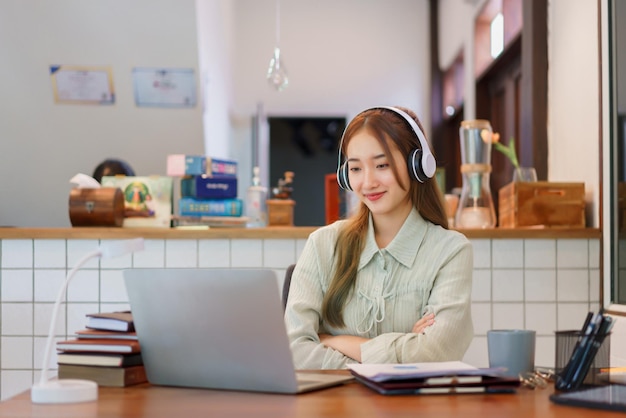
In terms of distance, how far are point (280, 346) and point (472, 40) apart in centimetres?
550

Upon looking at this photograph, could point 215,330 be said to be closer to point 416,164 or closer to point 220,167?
point 416,164

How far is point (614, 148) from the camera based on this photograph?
342 centimetres

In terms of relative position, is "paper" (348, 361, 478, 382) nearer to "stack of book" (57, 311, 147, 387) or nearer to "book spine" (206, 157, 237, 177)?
"stack of book" (57, 311, 147, 387)

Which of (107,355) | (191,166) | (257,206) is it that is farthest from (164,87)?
(107,355)

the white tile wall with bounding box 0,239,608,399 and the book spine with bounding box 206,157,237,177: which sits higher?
the book spine with bounding box 206,157,237,177

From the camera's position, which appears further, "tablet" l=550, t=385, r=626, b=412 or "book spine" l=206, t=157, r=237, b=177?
"book spine" l=206, t=157, r=237, b=177

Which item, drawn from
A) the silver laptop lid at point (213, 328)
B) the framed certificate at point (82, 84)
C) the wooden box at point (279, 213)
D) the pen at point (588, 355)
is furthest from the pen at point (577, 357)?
the framed certificate at point (82, 84)

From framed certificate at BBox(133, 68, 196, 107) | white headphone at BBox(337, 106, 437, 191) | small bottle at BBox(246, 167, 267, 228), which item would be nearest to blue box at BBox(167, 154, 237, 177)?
small bottle at BBox(246, 167, 267, 228)

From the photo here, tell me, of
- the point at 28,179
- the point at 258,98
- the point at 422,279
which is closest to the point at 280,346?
the point at 422,279

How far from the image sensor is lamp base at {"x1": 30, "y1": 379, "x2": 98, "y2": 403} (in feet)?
4.77

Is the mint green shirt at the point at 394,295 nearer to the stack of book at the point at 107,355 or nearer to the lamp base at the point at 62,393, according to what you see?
the stack of book at the point at 107,355

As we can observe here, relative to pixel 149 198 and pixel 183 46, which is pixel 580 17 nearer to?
pixel 149 198

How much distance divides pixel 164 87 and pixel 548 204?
293 cm

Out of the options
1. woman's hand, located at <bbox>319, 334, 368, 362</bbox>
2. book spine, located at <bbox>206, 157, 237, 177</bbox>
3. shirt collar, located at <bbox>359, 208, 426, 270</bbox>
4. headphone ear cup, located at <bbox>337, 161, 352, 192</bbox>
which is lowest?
woman's hand, located at <bbox>319, 334, 368, 362</bbox>
